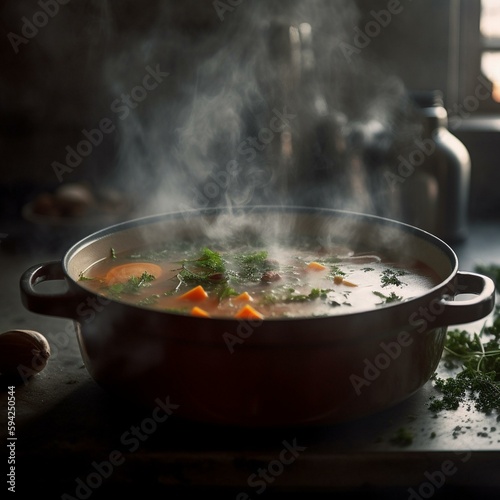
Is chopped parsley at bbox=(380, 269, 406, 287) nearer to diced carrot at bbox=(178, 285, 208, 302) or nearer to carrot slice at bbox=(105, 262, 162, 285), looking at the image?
diced carrot at bbox=(178, 285, 208, 302)

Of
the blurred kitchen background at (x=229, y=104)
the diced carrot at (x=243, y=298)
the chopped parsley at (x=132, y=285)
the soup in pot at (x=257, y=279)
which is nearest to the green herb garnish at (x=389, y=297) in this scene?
the soup in pot at (x=257, y=279)

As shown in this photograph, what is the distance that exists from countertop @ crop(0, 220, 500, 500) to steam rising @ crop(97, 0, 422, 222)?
124cm

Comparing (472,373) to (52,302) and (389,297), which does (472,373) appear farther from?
(52,302)

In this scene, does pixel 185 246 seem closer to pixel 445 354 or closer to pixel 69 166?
pixel 445 354

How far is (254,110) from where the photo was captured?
2650 millimetres

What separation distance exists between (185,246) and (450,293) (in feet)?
2.40

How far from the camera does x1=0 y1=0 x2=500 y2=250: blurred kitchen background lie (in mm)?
2461

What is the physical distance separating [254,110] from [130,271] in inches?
48.5

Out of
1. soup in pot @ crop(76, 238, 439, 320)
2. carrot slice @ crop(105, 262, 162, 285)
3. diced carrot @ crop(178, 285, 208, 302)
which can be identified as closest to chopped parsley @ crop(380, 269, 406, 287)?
soup in pot @ crop(76, 238, 439, 320)

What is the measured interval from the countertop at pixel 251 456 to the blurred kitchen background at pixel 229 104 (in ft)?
3.97

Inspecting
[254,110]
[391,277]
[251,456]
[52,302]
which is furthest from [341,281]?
[254,110]

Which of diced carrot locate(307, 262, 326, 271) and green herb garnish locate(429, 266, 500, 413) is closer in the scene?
green herb garnish locate(429, 266, 500, 413)

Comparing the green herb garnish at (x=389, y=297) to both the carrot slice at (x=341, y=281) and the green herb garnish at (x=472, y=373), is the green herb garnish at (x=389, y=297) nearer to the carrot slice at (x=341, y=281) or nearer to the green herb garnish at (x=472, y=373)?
the carrot slice at (x=341, y=281)

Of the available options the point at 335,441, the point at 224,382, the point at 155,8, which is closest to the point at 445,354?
the point at 335,441
